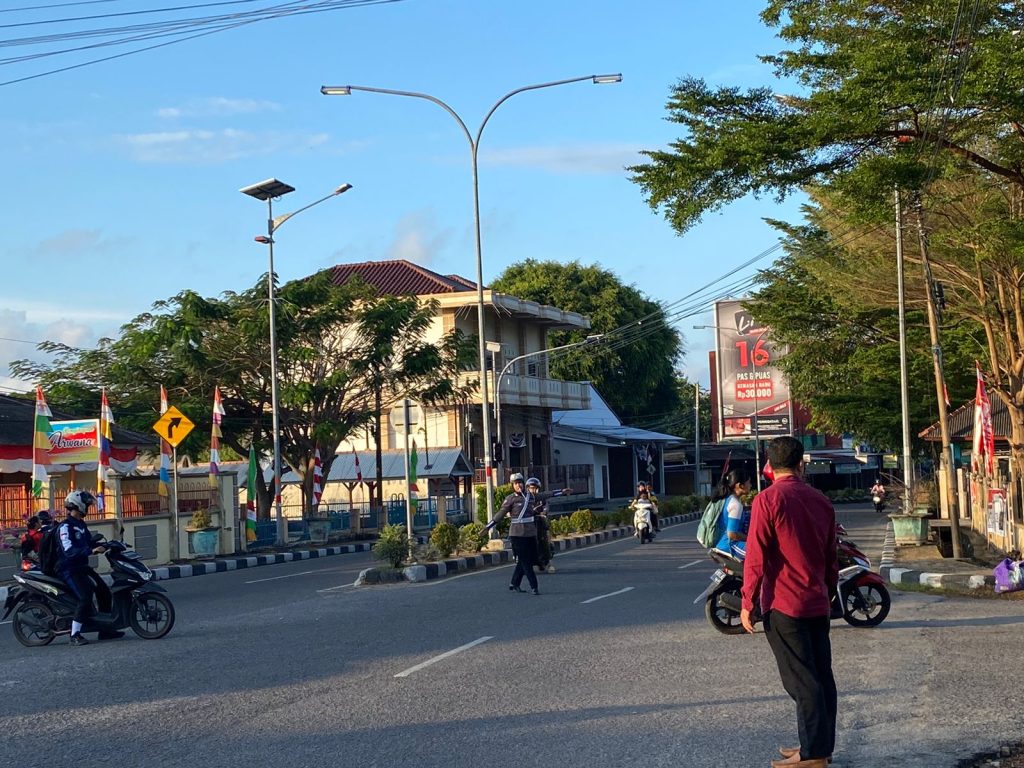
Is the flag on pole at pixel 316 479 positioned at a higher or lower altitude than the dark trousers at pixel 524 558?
higher

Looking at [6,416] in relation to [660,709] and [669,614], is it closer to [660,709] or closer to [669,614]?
[669,614]

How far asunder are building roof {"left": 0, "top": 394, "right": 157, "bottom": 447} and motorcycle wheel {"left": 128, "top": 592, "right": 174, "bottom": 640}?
17.0 metres

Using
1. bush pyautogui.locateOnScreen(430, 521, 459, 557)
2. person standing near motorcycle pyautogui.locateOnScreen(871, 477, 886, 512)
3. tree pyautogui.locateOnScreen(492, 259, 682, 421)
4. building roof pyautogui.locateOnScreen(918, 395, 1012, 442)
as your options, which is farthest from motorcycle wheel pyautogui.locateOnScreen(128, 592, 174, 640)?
tree pyautogui.locateOnScreen(492, 259, 682, 421)

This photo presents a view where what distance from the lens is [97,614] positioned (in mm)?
12961

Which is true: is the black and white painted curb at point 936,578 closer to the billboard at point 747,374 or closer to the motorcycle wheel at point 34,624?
the motorcycle wheel at point 34,624

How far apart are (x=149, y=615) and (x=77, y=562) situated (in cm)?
95

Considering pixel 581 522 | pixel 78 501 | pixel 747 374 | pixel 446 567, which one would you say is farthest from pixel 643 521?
pixel 747 374

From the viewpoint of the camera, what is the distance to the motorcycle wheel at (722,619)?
12.2 metres

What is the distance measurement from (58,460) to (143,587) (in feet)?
44.6

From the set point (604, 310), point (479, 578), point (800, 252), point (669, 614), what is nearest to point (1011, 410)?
point (800, 252)

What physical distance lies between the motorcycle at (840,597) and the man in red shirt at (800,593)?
5730mm

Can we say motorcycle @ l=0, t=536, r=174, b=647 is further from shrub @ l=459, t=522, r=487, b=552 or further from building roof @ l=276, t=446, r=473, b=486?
building roof @ l=276, t=446, r=473, b=486

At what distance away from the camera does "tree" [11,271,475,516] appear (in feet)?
123

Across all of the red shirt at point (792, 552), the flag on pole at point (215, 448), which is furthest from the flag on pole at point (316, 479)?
the red shirt at point (792, 552)
